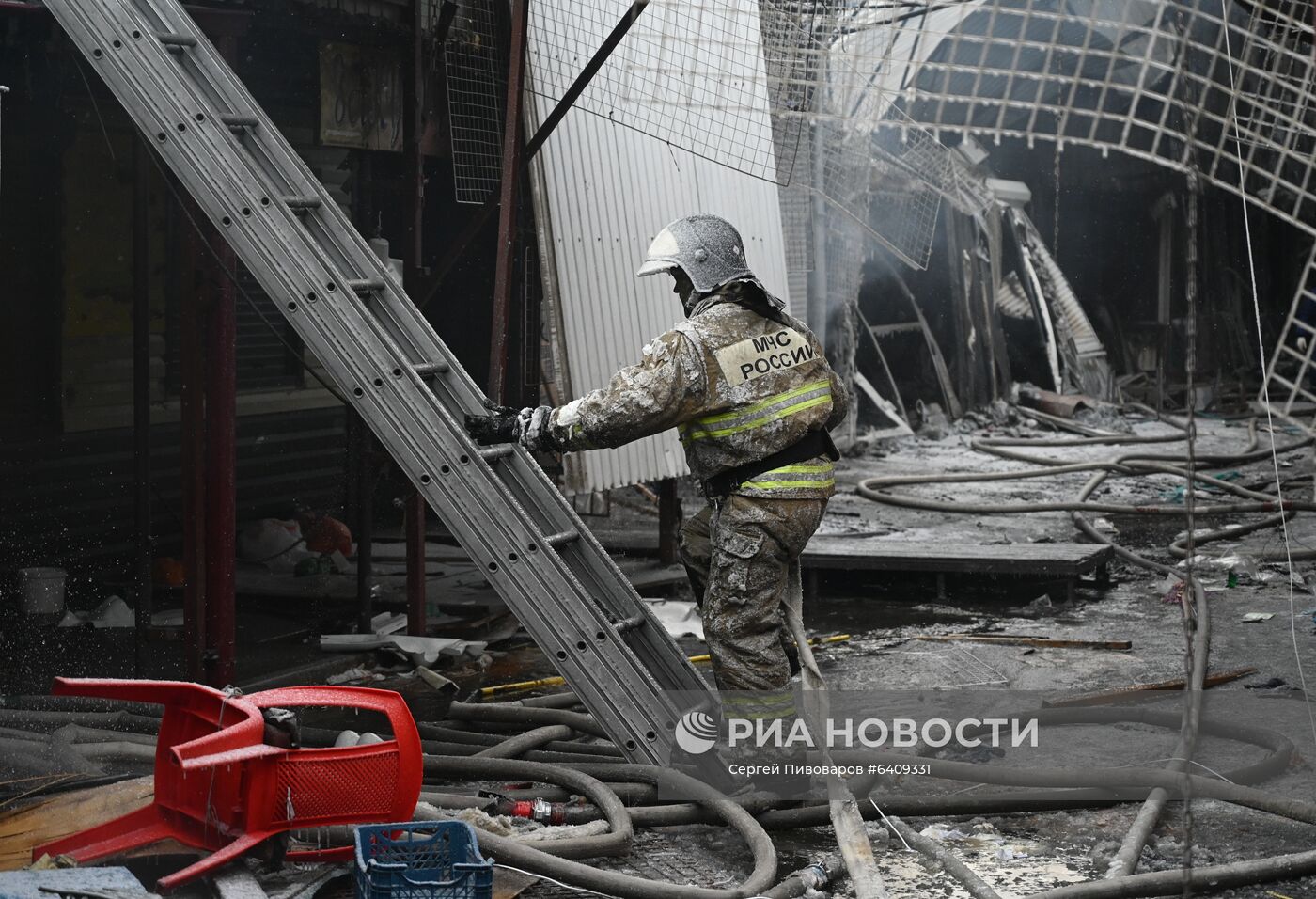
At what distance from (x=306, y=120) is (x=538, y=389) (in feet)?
9.01

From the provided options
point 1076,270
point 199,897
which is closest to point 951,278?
point 1076,270

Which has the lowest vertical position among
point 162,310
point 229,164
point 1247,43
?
point 162,310

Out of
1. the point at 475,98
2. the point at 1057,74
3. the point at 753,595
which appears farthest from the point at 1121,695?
the point at 1057,74

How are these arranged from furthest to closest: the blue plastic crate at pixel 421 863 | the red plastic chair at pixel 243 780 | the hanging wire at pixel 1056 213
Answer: the hanging wire at pixel 1056 213 → the red plastic chair at pixel 243 780 → the blue plastic crate at pixel 421 863

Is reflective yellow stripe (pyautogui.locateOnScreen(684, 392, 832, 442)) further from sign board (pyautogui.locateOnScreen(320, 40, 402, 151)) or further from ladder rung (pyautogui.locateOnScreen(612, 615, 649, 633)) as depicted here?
sign board (pyautogui.locateOnScreen(320, 40, 402, 151))

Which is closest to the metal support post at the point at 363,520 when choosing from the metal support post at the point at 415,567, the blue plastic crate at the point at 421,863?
the metal support post at the point at 415,567

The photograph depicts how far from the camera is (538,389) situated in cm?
870

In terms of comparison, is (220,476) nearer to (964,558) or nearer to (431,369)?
(431,369)

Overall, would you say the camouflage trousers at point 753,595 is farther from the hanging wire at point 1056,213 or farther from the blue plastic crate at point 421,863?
the hanging wire at point 1056,213

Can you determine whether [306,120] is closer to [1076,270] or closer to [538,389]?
[538,389]

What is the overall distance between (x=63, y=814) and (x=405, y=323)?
7.36 ft

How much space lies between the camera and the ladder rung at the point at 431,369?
5661 millimetres

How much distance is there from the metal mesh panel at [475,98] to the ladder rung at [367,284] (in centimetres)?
239

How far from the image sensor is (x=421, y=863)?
13.2ft
